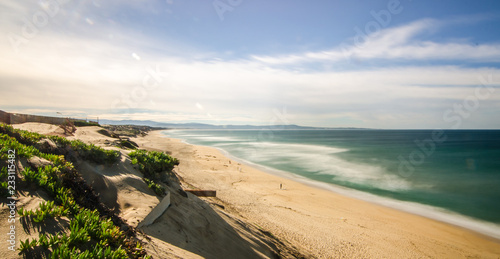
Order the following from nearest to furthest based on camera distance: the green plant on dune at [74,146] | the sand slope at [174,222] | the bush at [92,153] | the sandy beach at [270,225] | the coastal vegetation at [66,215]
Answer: the coastal vegetation at [66,215], the sand slope at [174,222], the sandy beach at [270,225], the green plant on dune at [74,146], the bush at [92,153]

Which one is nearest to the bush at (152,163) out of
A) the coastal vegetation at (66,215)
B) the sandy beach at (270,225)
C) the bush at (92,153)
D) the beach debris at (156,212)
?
the sandy beach at (270,225)

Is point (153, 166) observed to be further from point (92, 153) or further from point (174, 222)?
point (174, 222)

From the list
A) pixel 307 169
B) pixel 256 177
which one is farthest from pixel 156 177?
pixel 307 169

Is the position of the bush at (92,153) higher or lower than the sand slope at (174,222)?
higher

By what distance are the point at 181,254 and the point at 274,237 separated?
5713 millimetres

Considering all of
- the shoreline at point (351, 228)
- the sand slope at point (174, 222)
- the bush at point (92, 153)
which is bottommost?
the shoreline at point (351, 228)

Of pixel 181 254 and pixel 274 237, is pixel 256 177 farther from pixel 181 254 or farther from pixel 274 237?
pixel 181 254

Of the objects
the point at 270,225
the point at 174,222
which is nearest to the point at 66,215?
the point at 174,222

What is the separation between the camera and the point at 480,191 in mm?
27688

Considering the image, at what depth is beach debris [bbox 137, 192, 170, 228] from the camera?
19.4 feet

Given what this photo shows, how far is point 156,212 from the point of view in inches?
260

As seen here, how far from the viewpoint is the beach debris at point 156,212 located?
19.4 ft

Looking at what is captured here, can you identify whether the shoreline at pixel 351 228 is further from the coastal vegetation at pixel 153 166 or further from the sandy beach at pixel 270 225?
the coastal vegetation at pixel 153 166

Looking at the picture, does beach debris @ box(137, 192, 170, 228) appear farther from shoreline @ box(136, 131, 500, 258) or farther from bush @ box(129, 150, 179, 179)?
shoreline @ box(136, 131, 500, 258)
